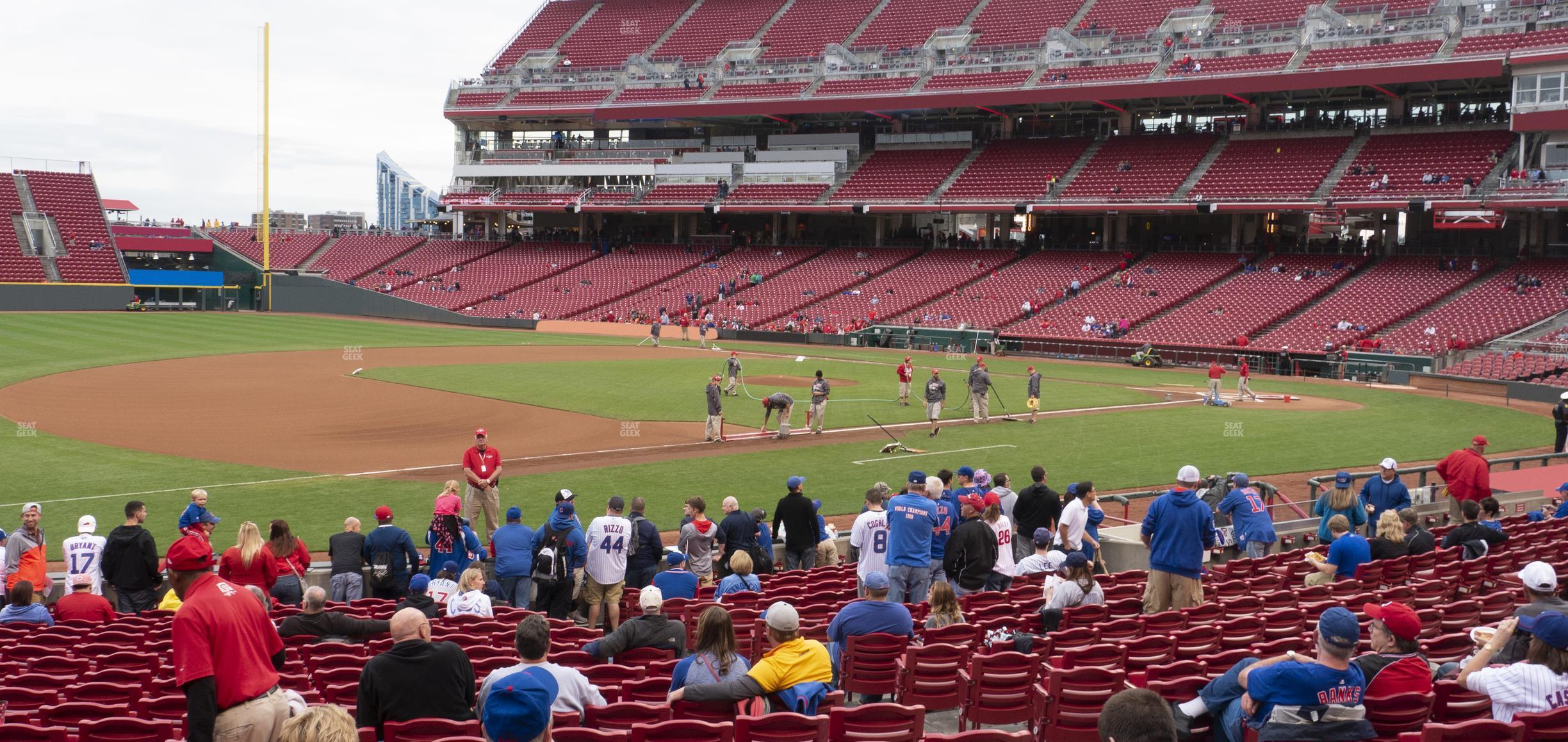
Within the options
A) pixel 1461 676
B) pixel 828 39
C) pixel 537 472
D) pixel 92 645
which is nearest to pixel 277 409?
pixel 537 472

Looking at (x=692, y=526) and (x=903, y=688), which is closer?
(x=903, y=688)

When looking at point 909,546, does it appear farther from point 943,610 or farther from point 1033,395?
point 1033,395

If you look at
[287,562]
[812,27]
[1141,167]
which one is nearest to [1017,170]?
[1141,167]

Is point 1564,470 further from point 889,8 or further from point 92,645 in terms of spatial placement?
point 889,8

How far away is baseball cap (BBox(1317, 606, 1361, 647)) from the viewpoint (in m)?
5.96

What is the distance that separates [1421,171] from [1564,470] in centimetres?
3555

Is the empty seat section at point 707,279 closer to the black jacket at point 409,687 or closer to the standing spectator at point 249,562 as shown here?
the standing spectator at point 249,562

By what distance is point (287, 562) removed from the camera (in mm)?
12391

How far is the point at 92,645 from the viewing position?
941 cm

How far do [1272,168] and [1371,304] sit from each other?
11.0 meters

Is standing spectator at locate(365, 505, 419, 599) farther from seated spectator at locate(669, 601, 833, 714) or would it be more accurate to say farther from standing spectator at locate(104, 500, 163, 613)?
seated spectator at locate(669, 601, 833, 714)

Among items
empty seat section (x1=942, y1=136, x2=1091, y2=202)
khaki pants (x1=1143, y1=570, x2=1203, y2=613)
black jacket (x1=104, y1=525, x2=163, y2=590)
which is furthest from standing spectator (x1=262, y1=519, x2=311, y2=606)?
A: empty seat section (x1=942, y1=136, x2=1091, y2=202)

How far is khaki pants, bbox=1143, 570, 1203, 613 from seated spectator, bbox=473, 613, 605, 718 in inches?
246

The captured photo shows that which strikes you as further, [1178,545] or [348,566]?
[348,566]
